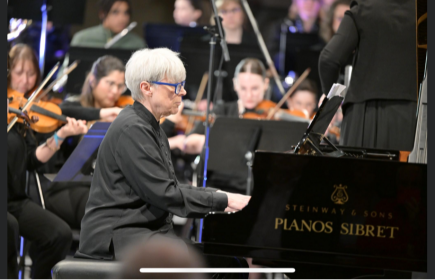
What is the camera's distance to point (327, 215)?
166 cm

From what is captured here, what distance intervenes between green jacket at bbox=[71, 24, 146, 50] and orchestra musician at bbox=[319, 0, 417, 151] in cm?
286

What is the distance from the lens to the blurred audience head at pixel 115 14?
17.9 ft

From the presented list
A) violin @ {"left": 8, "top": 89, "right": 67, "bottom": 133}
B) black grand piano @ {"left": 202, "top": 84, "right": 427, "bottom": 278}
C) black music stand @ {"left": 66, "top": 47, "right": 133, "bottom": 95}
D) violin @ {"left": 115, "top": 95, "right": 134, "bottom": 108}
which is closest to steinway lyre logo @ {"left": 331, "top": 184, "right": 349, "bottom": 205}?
black grand piano @ {"left": 202, "top": 84, "right": 427, "bottom": 278}

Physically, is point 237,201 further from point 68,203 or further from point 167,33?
point 167,33

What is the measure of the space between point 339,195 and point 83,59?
282cm

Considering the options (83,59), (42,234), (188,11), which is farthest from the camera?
(188,11)

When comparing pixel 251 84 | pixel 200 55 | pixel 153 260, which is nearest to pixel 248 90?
pixel 251 84

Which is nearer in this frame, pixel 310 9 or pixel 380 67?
pixel 380 67

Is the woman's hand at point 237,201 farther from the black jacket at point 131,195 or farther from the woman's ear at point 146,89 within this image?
the woman's ear at point 146,89

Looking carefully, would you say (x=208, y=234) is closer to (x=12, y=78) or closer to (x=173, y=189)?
(x=173, y=189)

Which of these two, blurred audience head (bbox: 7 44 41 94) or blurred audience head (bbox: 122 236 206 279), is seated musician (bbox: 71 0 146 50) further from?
blurred audience head (bbox: 122 236 206 279)

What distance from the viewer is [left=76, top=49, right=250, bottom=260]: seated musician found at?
184cm

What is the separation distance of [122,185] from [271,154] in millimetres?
586

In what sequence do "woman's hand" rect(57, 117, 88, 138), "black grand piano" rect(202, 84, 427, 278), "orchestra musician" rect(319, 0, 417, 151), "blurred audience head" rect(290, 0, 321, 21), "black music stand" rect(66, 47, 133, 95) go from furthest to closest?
"blurred audience head" rect(290, 0, 321, 21), "black music stand" rect(66, 47, 133, 95), "woman's hand" rect(57, 117, 88, 138), "orchestra musician" rect(319, 0, 417, 151), "black grand piano" rect(202, 84, 427, 278)
